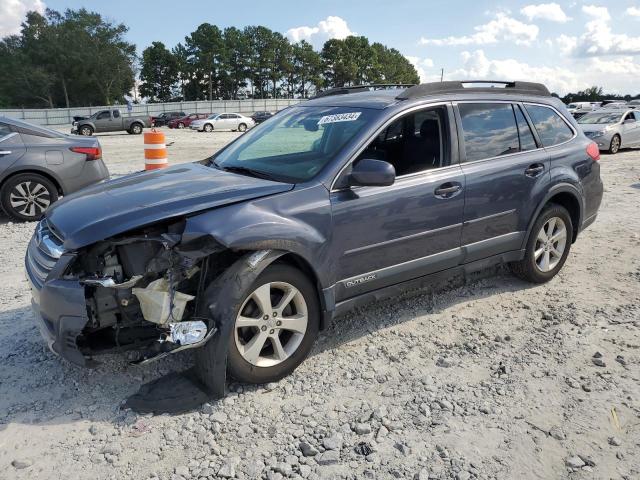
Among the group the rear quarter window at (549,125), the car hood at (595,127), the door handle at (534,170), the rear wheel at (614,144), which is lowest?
the rear wheel at (614,144)

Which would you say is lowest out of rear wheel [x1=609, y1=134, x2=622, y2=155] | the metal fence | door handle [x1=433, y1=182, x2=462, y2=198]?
rear wheel [x1=609, y1=134, x2=622, y2=155]

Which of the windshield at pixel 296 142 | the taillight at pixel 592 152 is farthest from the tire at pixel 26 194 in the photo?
the taillight at pixel 592 152

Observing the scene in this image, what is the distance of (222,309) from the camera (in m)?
2.95

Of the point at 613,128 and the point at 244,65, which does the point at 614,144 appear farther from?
the point at 244,65

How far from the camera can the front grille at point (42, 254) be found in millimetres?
3018

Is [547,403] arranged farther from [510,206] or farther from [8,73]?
[8,73]

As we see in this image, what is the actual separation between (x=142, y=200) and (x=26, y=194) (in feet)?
16.7

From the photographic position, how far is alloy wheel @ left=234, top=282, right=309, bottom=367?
123 inches

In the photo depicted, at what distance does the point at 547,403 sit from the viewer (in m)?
3.12

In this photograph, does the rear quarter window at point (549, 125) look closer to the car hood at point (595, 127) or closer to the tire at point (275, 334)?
the tire at point (275, 334)


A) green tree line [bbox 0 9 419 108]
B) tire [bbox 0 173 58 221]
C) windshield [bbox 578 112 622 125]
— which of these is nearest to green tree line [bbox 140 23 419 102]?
green tree line [bbox 0 9 419 108]

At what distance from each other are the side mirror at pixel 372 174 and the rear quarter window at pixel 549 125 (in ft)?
7.09

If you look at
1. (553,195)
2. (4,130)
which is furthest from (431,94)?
(4,130)

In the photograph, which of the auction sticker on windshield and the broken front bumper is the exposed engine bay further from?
the auction sticker on windshield
